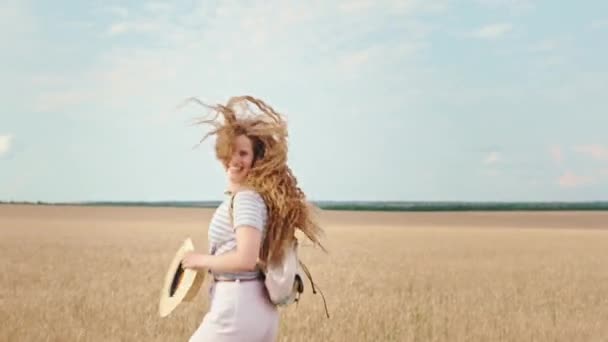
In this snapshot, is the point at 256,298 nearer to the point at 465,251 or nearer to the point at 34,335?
A: the point at 34,335

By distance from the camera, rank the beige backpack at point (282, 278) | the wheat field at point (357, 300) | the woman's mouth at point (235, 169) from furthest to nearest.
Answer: the wheat field at point (357, 300)
the woman's mouth at point (235, 169)
the beige backpack at point (282, 278)

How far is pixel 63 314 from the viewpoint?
1041 cm

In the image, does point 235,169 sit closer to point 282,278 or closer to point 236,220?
point 236,220

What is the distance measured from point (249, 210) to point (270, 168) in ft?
0.89

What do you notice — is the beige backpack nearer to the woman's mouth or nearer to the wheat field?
the woman's mouth

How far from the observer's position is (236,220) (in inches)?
175

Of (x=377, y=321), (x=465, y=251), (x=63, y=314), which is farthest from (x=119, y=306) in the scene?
(x=465, y=251)

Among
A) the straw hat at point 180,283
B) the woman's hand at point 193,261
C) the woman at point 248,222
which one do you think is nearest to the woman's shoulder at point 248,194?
the woman at point 248,222

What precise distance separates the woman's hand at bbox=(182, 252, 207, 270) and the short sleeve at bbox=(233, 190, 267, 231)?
27 centimetres

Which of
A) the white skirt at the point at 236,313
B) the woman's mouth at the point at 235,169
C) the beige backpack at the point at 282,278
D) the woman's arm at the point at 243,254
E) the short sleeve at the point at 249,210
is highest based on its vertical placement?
the woman's mouth at the point at 235,169

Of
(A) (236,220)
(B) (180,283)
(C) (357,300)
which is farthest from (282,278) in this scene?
(C) (357,300)

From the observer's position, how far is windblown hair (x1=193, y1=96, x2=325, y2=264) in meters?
4.59

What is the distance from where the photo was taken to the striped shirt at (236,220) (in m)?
4.46

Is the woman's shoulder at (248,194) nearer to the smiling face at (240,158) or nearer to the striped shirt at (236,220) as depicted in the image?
the striped shirt at (236,220)
